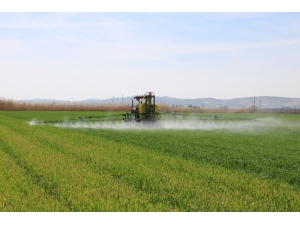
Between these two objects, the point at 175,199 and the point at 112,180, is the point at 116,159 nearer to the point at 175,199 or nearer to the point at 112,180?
the point at 112,180

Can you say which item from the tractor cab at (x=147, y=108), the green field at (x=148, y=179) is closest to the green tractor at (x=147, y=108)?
the tractor cab at (x=147, y=108)

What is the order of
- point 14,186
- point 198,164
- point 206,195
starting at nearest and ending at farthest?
point 206,195
point 14,186
point 198,164

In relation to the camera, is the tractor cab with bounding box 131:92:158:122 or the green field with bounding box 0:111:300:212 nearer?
the green field with bounding box 0:111:300:212

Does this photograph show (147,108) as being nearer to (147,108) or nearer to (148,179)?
(147,108)

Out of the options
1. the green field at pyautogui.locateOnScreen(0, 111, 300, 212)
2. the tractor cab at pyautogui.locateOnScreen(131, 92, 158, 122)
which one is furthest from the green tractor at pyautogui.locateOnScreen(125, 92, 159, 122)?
the green field at pyautogui.locateOnScreen(0, 111, 300, 212)

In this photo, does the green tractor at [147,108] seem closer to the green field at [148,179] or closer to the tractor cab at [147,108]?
the tractor cab at [147,108]

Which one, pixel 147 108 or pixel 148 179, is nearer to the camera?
pixel 148 179

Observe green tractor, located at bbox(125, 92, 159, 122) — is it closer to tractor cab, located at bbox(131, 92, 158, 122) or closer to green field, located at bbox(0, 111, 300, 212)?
tractor cab, located at bbox(131, 92, 158, 122)

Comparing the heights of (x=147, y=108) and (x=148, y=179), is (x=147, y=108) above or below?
above

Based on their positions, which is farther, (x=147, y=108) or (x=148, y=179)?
(x=147, y=108)

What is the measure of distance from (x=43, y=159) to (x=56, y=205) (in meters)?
4.96

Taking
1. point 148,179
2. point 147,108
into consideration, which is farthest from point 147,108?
point 148,179

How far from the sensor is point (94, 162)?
10820 millimetres

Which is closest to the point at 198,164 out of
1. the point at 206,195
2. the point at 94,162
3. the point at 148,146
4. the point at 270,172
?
the point at 270,172
